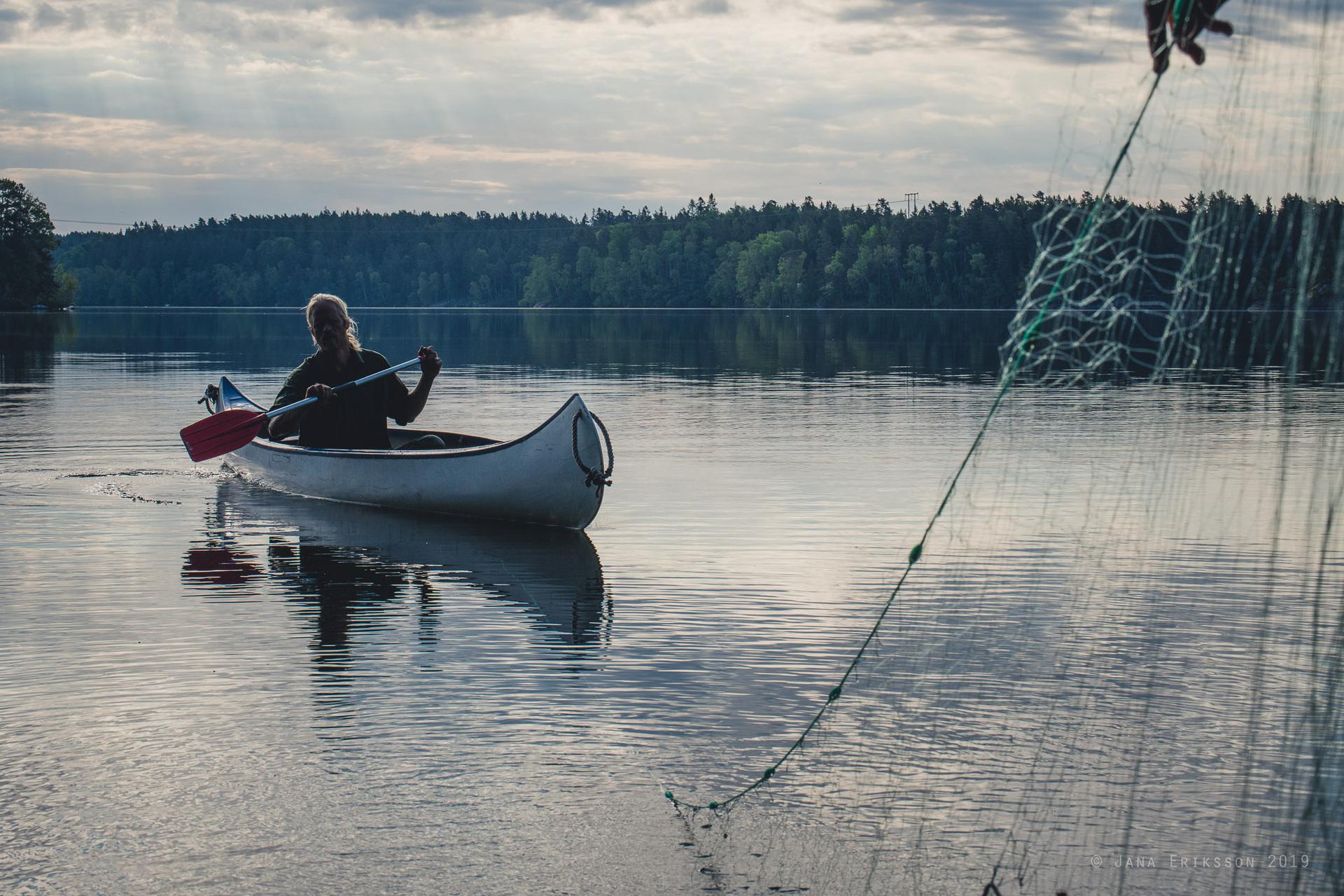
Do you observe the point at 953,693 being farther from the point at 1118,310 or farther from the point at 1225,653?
the point at 1118,310

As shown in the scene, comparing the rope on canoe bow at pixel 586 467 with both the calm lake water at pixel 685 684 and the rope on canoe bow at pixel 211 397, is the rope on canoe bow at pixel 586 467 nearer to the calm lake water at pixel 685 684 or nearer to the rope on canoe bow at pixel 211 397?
the calm lake water at pixel 685 684

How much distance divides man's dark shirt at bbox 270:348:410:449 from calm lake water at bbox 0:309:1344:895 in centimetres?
91

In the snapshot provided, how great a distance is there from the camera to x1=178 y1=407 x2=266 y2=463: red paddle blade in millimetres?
18422

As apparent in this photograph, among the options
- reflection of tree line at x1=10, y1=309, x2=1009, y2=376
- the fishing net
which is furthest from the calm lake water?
reflection of tree line at x1=10, y1=309, x2=1009, y2=376

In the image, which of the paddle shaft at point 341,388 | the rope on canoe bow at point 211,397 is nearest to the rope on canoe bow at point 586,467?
the paddle shaft at point 341,388

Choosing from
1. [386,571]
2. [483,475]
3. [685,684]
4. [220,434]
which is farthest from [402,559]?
[220,434]

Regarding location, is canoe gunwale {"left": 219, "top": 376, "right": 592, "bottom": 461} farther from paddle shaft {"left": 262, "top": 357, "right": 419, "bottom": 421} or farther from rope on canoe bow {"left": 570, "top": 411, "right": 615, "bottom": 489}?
paddle shaft {"left": 262, "top": 357, "right": 419, "bottom": 421}

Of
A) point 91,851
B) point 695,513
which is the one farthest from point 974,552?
point 91,851

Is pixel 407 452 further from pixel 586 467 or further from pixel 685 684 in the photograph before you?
pixel 685 684

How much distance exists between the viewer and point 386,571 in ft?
43.2

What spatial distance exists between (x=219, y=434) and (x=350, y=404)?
267cm

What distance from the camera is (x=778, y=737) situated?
788 cm

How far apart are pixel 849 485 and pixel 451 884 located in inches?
489

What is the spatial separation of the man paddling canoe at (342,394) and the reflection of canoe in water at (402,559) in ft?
2.94
